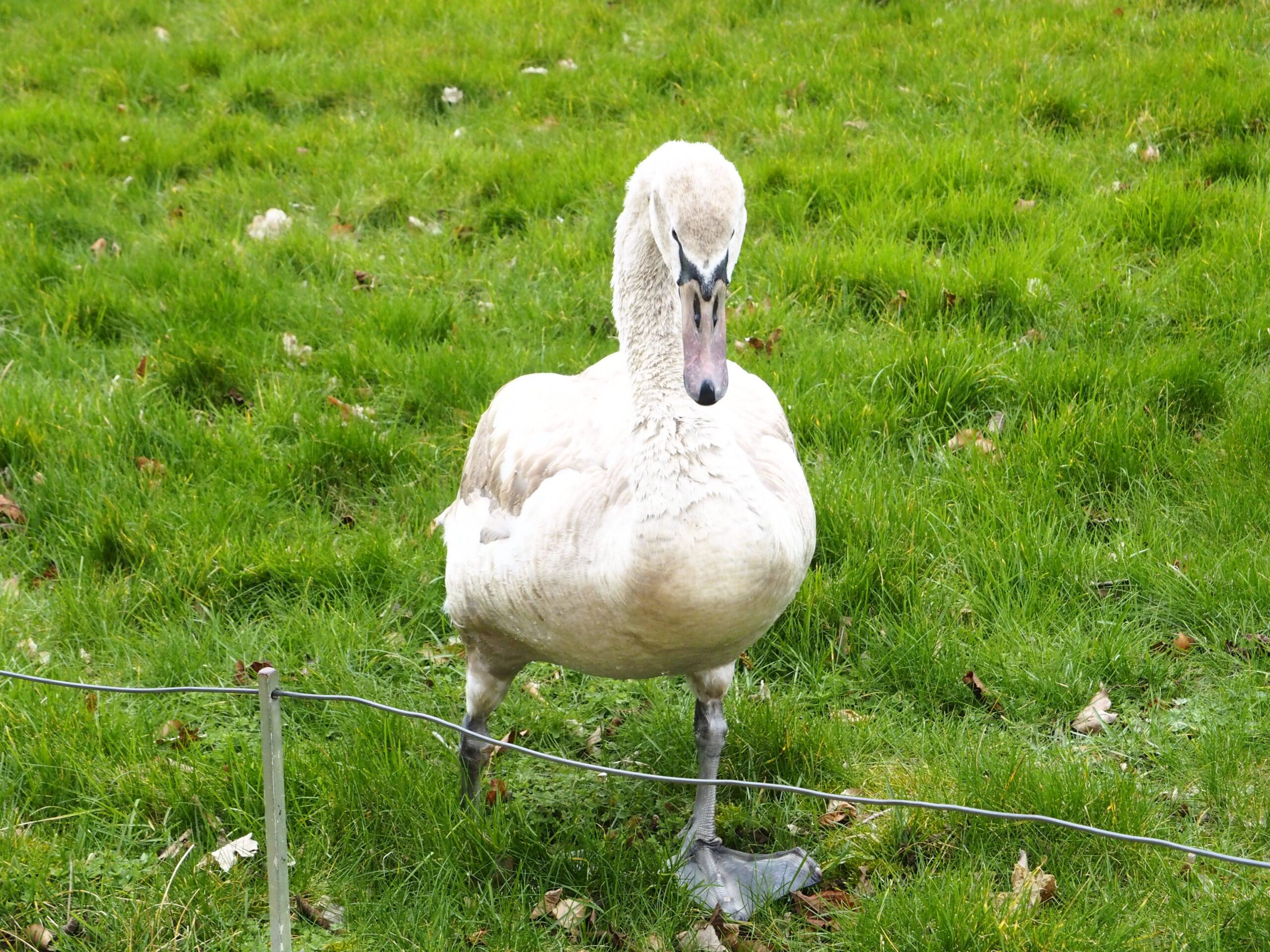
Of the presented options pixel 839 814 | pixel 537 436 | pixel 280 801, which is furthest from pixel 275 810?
pixel 839 814

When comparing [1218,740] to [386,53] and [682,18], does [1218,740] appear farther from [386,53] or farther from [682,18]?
[386,53]

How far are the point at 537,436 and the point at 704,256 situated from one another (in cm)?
94

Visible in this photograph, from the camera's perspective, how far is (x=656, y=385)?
324 centimetres

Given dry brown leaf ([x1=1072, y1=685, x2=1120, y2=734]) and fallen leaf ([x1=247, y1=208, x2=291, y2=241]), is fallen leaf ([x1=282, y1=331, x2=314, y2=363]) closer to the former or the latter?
fallen leaf ([x1=247, y1=208, x2=291, y2=241])

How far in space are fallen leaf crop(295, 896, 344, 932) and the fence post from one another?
55 cm

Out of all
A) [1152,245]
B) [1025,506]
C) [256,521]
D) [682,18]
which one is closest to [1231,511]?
[1025,506]

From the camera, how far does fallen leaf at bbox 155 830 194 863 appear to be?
3578 mm

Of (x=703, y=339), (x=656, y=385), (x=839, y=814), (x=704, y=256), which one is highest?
(x=704, y=256)

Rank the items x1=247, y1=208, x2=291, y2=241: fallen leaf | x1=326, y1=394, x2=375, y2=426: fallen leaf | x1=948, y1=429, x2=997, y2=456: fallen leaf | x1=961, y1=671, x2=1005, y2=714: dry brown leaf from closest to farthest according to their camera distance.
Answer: x1=961, y1=671, x2=1005, y2=714: dry brown leaf → x1=948, y1=429, x2=997, y2=456: fallen leaf → x1=326, y1=394, x2=375, y2=426: fallen leaf → x1=247, y1=208, x2=291, y2=241: fallen leaf

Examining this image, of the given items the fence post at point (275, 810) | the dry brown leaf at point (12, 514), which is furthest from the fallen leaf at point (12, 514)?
the fence post at point (275, 810)

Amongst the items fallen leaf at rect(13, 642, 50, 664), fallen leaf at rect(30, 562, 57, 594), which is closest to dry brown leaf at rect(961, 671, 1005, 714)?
fallen leaf at rect(13, 642, 50, 664)

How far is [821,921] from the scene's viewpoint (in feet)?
11.3

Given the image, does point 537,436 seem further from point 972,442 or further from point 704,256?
point 972,442

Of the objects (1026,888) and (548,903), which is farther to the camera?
(548,903)
